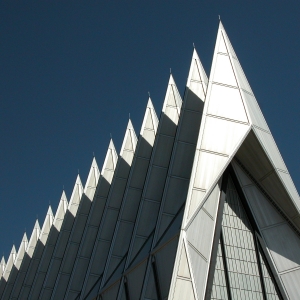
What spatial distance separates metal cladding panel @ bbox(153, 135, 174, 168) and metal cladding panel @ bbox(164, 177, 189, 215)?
10.4 feet

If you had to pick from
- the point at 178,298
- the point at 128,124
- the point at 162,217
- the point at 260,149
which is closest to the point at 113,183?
the point at 128,124

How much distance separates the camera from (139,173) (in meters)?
29.6

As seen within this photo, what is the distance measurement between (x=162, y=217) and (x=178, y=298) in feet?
16.0

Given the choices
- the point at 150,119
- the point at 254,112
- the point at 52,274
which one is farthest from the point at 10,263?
the point at 254,112

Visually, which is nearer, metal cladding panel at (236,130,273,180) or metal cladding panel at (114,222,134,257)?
metal cladding panel at (236,130,273,180)

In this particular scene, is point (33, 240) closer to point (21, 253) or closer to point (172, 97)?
point (21, 253)

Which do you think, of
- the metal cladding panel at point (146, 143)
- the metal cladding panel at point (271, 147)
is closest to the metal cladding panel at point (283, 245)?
the metal cladding panel at point (271, 147)

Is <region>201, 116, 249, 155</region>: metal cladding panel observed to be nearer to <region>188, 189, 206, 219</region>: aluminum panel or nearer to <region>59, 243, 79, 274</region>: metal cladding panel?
<region>188, 189, 206, 219</region>: aluminum panel

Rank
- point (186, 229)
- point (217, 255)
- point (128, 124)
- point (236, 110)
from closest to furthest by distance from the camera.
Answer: point (186, 229)
point (217, 255)
point (236, 110)
point (128, 124)

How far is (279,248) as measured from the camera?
22.7 m

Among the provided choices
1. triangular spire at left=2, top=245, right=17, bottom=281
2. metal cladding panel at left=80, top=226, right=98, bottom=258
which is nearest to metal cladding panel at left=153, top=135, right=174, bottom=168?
A: metal cladding panel at left=80, top=226, right=98, bottom=258

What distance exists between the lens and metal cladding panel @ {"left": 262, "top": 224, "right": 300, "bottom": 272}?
2233cm

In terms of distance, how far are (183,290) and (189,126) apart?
8.78 metres

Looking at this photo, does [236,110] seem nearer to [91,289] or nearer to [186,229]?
[186,229]
